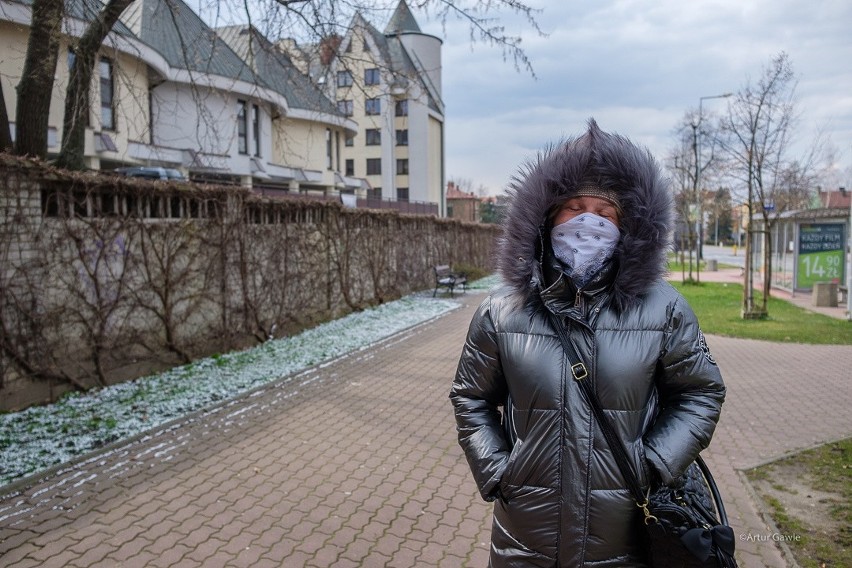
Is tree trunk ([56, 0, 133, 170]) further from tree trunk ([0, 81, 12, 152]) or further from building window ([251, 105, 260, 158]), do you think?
building window ([251, 105, 260, 158])

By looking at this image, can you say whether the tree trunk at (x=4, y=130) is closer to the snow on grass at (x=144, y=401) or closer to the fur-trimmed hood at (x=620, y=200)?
the snow on grass at (x=144, y=401)

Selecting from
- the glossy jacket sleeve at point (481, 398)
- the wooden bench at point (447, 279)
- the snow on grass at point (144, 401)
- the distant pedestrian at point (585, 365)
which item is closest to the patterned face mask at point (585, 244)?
the distant pedestrian at point (585, 365)

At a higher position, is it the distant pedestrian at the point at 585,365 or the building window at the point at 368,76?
the building window at the point at 368,76

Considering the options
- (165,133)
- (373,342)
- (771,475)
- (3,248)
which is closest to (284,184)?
(165,133)

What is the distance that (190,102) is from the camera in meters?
27.9

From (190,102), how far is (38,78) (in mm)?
22220

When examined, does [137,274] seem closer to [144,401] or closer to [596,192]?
[144,401]

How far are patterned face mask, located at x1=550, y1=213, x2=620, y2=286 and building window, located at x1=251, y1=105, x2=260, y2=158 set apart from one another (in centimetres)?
3239

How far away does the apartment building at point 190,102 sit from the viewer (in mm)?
8984

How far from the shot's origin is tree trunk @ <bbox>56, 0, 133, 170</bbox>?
7626mm

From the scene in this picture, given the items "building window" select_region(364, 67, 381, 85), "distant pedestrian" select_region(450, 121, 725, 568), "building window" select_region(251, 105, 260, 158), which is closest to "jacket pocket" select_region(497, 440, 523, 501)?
"distant pedestrian" select_region(450, 121, 725, 568)

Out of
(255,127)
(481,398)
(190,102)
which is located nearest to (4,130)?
(481,398)

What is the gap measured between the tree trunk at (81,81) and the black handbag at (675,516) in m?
7.72

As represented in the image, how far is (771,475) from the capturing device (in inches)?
194
